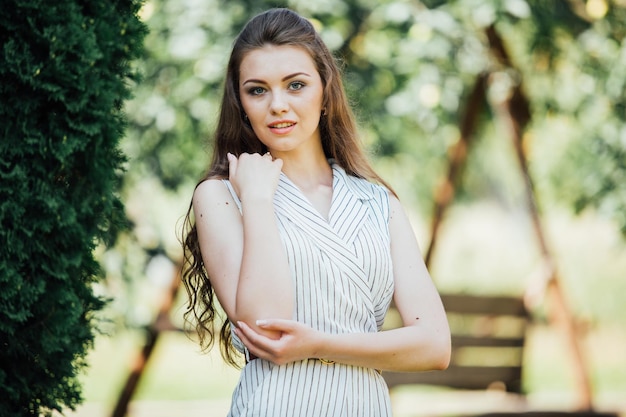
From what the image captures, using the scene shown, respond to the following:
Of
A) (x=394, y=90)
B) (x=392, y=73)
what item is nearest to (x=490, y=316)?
(x=394, y=90)

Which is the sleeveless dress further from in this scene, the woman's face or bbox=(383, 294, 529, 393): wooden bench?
bbox=(383, 294, 529, 393): wooden bench

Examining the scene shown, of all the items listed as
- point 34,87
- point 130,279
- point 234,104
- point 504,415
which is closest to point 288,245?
point 234,104

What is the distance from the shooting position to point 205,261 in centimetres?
238

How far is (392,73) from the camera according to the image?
19.2 feet

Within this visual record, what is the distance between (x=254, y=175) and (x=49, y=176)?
0.67 meters

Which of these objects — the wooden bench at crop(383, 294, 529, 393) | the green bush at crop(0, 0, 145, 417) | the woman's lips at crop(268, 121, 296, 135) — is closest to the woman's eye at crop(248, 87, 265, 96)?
the woman's lips at crop(268, 121, 296, 135)

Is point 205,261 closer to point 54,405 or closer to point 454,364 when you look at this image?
point 54,405

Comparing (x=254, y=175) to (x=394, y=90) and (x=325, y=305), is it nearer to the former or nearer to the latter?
(x=325, y=305)

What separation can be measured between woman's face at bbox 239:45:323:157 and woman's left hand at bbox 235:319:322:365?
0.56m

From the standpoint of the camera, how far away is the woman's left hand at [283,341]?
2.19m

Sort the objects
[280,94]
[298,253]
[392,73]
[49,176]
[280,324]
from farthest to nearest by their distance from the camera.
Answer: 1. [392,73]
2. [49,176]
3. [280,94]
4. [298,253]
5. [280,324]

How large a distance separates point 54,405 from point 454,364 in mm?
4589

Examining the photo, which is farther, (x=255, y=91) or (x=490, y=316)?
(x=490, y=316)

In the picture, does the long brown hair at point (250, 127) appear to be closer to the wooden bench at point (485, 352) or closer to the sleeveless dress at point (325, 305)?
the sleeveless dress at point (325, 305)
